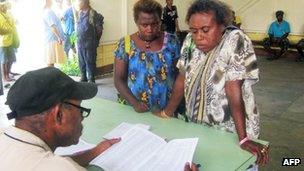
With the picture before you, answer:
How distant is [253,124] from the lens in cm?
217

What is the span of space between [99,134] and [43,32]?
5580 millimetres

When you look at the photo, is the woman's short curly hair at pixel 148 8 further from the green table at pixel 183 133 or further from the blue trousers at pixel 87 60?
the blue trousers at pixel 87 60

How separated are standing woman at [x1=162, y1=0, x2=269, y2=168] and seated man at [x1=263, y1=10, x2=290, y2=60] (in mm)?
8467

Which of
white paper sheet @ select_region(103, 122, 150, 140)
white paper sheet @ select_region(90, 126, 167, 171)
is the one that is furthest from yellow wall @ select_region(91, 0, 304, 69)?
white paper sheet @ select_region(90, 126, 167, 171)

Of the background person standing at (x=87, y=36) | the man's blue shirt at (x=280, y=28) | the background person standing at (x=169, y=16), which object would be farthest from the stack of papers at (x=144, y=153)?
the man's blue shirt at (x=280, y=28)

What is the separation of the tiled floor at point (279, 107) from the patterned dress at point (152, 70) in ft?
2.94

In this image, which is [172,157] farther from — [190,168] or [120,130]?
[120,130]

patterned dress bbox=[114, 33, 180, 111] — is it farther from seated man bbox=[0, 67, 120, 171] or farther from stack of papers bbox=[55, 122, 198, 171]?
seated man bbox=[0, 67, 120, 171]

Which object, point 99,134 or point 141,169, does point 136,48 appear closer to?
point 99,134

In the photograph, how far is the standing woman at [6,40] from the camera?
6496 millimetres

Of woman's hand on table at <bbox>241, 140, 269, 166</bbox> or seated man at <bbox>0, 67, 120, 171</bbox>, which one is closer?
seated man at <bbox>0, 67, 120, 171</bbox>

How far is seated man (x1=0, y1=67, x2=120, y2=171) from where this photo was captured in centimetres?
110

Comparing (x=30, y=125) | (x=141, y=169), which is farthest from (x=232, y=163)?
(x=30, y=125)

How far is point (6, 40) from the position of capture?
21.8ft
